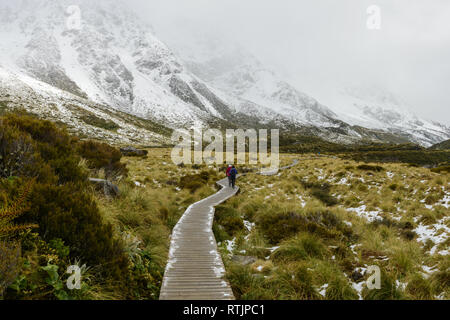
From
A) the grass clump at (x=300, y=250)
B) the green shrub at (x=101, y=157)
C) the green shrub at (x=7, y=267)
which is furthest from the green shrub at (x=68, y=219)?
the green shrub at (x=101, y=157)

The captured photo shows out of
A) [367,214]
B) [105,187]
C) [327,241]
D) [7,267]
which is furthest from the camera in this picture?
[367,214]

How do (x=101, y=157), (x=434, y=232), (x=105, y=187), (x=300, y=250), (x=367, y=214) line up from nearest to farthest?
(x=300, y=250), (x=105, y=187), (x=434, y=232), (x=367, y=214), (x=101, y=157)

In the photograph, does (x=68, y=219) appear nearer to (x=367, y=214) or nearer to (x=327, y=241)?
(x=327, y=241)

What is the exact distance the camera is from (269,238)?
8.25m

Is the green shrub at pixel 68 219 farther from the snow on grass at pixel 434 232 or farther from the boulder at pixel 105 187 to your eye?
the snow on grass at pixel 434 232

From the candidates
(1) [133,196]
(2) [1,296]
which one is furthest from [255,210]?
(2) [1,296]

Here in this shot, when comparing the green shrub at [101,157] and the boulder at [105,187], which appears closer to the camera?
the boulder at [105,187]

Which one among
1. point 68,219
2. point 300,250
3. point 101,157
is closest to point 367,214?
point 300,250

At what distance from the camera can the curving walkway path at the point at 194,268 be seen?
4738mm

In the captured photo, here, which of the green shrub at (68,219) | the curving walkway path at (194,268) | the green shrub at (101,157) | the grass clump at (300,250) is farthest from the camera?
the green shrub at (101,157)

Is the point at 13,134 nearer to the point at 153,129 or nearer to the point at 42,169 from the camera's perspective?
the point at 42,169

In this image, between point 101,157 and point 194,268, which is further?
point 101,157

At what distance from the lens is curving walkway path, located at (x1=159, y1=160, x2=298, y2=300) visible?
474 centimetres

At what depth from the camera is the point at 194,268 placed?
5758 mm
